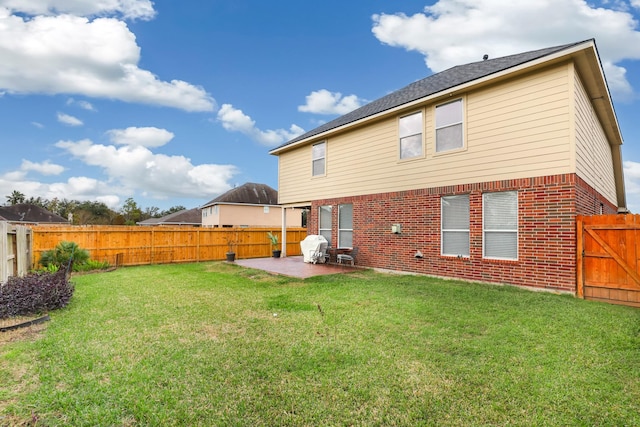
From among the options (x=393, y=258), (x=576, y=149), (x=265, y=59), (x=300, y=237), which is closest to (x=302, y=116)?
(x=265, y=59)

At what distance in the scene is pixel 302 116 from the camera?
61.1ft

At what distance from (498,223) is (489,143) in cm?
211

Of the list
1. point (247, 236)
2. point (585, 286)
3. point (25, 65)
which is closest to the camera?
point (585, 286)

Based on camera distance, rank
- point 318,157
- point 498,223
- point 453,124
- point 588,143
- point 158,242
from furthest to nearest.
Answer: point 158,242, point 318,157, point 453,124, point 588,143, point 498,223

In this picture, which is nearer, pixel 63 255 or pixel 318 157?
pixel 63 255

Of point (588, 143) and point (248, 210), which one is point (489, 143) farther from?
point (248, 210)

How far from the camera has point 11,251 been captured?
743 centimetres

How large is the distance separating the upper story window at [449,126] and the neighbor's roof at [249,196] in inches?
952

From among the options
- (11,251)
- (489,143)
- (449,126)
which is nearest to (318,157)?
(449,126)

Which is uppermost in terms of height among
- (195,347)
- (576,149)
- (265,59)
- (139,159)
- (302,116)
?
(265,59)

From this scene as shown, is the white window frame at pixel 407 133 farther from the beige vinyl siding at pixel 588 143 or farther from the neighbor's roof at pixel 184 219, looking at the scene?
the neighbor's roof at pixel 184 219

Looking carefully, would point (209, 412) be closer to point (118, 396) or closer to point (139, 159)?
point (118, 396)

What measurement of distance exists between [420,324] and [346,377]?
85.9 inches

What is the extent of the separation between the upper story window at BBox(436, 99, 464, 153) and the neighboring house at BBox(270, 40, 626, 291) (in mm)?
29
